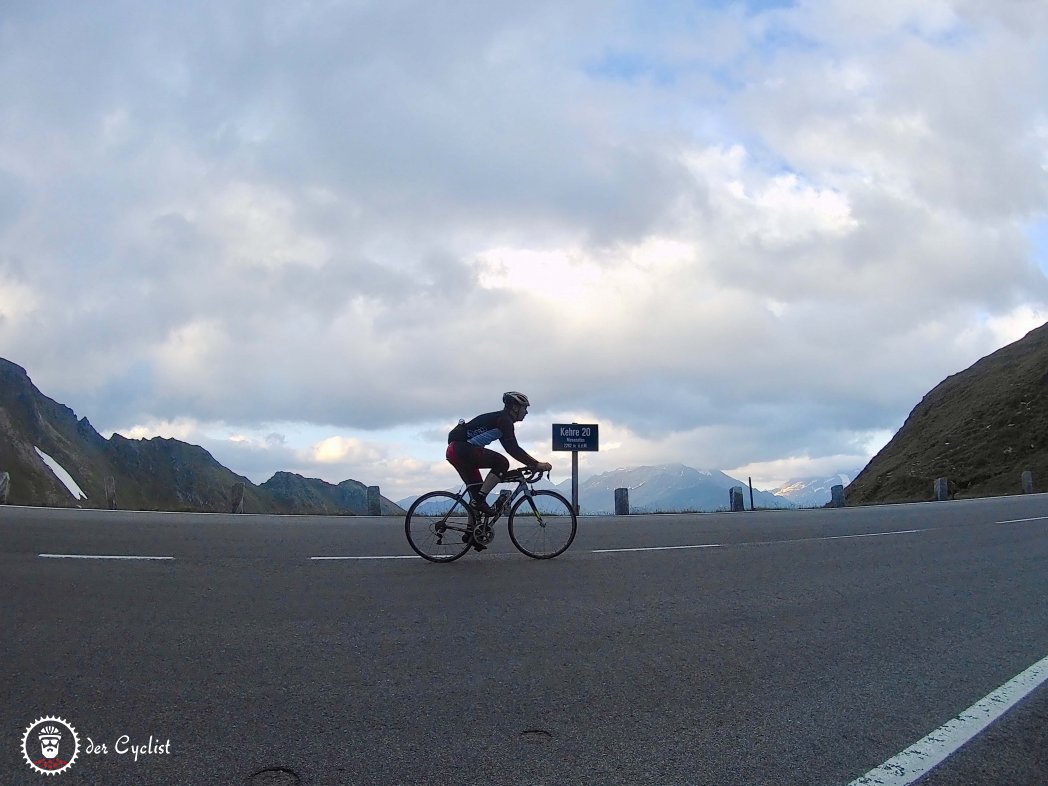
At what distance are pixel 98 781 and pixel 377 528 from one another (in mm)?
9193

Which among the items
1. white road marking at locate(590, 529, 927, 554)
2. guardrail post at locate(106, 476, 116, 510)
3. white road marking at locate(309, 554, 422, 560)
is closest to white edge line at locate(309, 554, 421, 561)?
white road marking at locate(309, 554, 422, 560)

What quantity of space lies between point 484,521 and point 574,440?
1474cm

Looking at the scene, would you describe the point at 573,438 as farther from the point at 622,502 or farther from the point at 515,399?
the point at 515,399

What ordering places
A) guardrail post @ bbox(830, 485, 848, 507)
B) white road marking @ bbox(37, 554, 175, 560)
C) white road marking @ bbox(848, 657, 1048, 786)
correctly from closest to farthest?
white road marking @ bbox(848, 657, 1048, 786)
white road marking @ bbox(37, 554, 175, 560)
guardrail post @ bbox(830, 485, 848, 507)

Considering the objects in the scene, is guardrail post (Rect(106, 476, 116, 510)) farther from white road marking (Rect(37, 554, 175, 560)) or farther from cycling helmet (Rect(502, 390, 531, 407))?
cycling helmet (Rect(502, 390, 531, 407))

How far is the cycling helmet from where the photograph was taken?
873 centimetres

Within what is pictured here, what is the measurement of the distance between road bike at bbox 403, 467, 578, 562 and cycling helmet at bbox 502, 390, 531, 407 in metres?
0.76

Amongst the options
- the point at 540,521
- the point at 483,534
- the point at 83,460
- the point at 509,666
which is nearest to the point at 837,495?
the point at 540,521

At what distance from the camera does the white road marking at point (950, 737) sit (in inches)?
132

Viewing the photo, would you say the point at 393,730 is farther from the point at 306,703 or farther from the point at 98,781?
the point at 98,781

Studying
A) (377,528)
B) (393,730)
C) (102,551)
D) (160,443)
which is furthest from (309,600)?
(160,443)

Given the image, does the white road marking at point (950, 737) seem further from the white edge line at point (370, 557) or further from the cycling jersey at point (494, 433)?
the white edge line at point (370, 557)

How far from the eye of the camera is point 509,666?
15.5 feet

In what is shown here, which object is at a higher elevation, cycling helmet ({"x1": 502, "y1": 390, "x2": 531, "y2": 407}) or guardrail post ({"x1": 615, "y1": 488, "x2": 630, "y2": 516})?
cycling helmet ({"x1": 502, "y1": 390, "x2": 531, "y2": 407})
